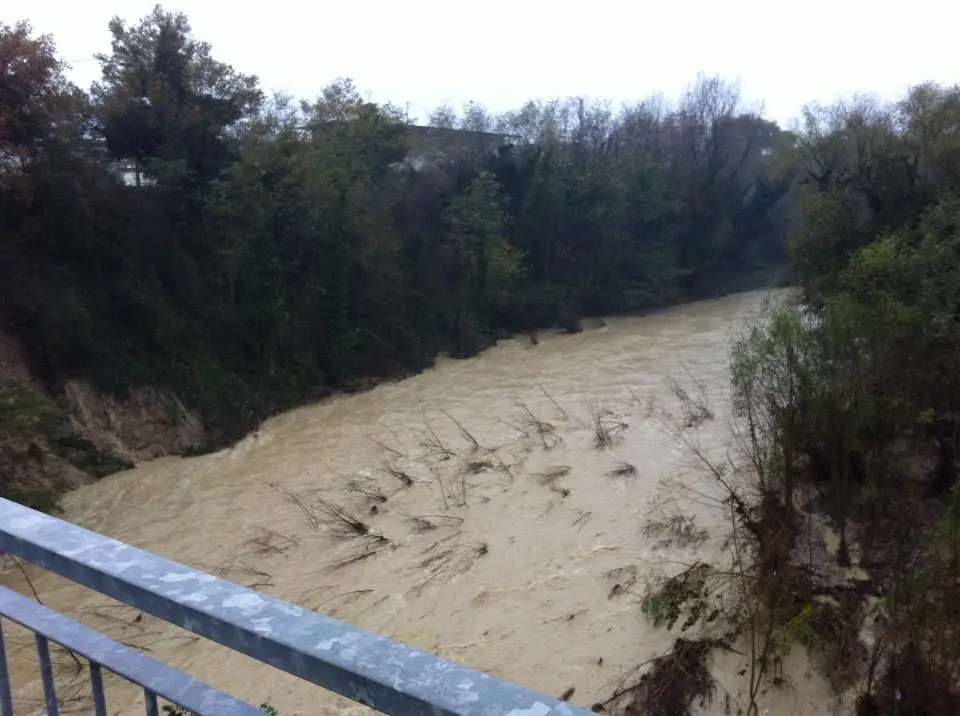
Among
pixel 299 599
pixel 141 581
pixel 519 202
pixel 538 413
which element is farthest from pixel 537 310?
pixel 141 581

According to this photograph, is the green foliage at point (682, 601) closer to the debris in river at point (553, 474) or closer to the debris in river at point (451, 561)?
Answer: the debris in river at point (451, 561)

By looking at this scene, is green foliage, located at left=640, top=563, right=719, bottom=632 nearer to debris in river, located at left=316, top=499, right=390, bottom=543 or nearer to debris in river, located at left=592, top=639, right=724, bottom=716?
debris in river, located at left=592, top=639, right=724, bottom=716

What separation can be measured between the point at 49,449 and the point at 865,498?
42.3ft

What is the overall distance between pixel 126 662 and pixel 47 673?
269mm

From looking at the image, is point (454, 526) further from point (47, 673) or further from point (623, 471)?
point (47, 673)

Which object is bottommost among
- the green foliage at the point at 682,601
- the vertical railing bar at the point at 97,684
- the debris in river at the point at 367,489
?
the green foliage at the point at 682,601

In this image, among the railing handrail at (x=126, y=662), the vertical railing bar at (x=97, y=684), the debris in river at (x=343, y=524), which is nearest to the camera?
the railing handrail at (x=126, y=662)

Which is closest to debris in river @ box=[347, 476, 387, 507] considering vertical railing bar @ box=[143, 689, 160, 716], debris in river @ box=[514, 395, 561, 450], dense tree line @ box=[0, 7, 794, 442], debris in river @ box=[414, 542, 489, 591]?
debris in river @ box=[414, 542, 489, 591]

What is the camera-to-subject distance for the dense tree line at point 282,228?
1574 centimetres

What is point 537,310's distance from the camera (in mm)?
25938

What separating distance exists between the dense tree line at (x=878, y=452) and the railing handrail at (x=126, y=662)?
5.70 m

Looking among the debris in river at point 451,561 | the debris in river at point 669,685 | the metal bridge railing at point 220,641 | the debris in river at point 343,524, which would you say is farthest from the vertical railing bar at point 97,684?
the debris in river at point 343,524

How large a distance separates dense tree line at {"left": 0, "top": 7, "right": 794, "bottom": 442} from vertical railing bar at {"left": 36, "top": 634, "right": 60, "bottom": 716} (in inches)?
606

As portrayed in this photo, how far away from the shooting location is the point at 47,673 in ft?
5.16
